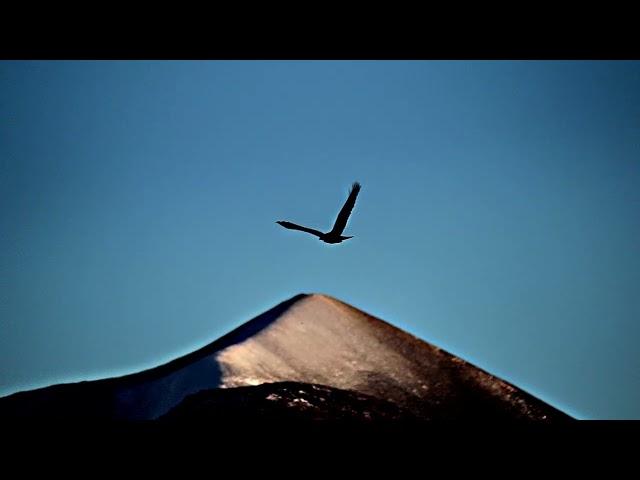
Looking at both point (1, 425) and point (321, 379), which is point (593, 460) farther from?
point (1, 425)

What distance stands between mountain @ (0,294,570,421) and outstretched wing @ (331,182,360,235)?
4.77ft

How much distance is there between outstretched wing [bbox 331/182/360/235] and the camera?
361 centimetres

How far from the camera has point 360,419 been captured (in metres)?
4.38

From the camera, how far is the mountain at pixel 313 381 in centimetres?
459

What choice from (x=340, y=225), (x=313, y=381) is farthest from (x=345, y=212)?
(x=313, y=381)

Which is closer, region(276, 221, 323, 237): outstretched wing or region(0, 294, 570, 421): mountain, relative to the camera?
region(276, 221, 323, 237): outstretched wing

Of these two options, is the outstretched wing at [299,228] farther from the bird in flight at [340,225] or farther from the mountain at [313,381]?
the mountain at [313,381]

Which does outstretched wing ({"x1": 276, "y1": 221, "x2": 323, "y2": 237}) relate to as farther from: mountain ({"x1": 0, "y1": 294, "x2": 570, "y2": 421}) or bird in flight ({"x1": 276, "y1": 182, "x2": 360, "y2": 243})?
mountain ({"x1": 0, "y1": 294, "x2": 570, "y2": 421})

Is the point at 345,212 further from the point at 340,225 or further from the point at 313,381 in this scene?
the point at 313,381

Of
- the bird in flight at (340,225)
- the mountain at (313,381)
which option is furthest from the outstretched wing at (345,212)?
the mountain at (313,381)

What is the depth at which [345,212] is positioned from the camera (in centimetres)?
361

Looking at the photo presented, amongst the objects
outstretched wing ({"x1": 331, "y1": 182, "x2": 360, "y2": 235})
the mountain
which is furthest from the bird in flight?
the mountain
